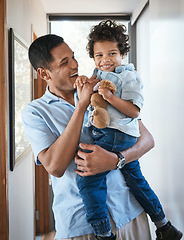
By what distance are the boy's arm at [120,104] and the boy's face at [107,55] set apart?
254 millimetres

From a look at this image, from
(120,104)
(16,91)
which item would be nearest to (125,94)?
(120,104)

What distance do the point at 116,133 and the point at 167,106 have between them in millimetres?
1253

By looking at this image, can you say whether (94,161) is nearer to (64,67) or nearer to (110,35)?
(64,67)

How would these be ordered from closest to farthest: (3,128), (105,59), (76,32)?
(105,59), (3,128), (76,32)

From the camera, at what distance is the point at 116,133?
4.08 ft

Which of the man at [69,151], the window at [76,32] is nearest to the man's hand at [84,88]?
the man at [69,151]

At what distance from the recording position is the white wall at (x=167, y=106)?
2002mm

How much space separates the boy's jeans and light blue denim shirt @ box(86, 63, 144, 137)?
0.03 m

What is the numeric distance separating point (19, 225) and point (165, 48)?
189cm

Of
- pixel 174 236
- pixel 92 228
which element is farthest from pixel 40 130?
pixel 174 236

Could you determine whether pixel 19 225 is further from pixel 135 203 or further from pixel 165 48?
pixel 165 48

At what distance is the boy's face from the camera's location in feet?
4.68

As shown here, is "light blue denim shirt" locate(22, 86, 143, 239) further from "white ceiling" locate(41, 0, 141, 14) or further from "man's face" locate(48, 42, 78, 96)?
"white ceiling" locate(41, 0, 141, 14)

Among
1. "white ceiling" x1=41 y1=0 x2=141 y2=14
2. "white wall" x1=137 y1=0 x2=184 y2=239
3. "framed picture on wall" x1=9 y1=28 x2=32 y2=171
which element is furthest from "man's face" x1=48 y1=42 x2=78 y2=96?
"white ceiling" x1=41 y1=0 x2=141 y2=14
